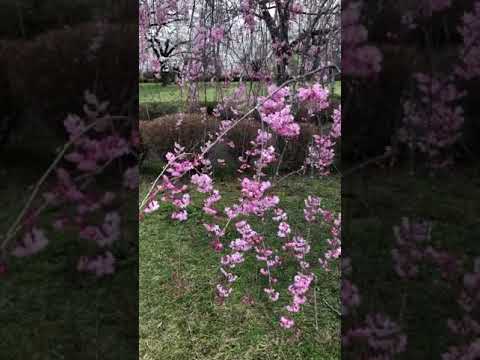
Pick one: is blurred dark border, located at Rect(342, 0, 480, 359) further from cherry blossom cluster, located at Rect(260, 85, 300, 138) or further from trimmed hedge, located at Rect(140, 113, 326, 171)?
trimmed hedge, located at Rect(140, 113, 326, 171)

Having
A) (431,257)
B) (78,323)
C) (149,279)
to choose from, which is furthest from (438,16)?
(149,279)

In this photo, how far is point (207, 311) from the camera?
1.76m

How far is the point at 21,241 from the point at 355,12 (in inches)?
33.8

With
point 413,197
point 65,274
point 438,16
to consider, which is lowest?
point 65,274

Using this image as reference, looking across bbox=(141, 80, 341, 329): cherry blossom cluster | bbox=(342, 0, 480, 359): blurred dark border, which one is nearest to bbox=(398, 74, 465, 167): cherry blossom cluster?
bbox=(342, 0, 480, 359): blurred dark border

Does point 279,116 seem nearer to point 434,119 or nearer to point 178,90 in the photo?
point 434,119

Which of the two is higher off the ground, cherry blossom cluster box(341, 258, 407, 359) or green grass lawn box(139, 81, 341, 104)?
green grass lawn box(139, 81, 341, 104)

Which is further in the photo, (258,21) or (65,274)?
(258,21)

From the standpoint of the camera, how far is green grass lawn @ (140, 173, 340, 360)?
5.14 feet

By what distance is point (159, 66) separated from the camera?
2412mm

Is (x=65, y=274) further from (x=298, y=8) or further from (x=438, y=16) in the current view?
(x=298, y=8)

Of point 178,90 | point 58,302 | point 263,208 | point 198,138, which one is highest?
point 178,90

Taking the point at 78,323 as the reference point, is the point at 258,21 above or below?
above

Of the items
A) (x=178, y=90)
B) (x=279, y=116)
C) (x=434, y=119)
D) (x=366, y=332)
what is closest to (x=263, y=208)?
(x=279, y=116)
